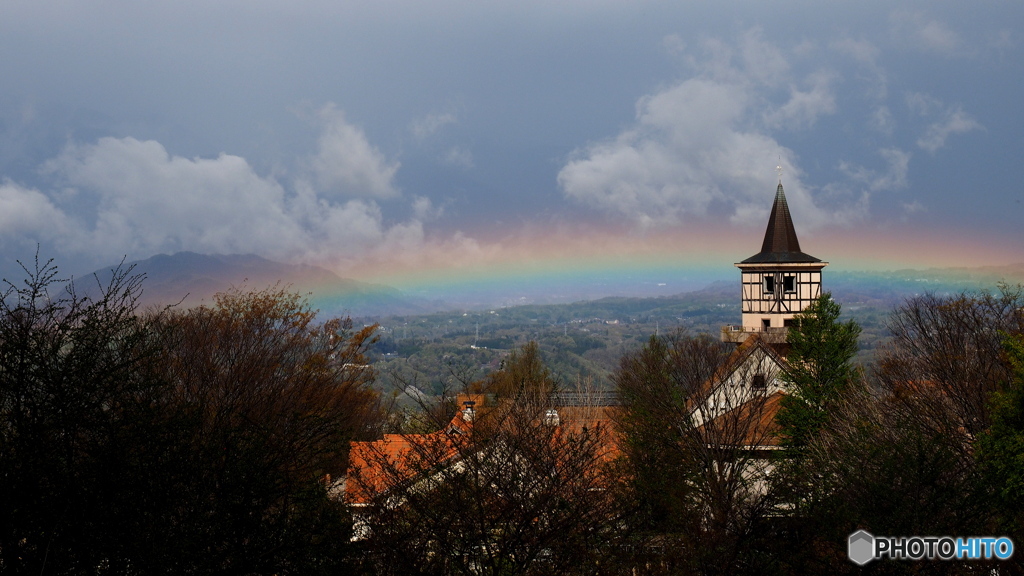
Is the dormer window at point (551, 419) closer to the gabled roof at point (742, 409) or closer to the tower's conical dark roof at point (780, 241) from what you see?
the gabled roof at point (742, 409)

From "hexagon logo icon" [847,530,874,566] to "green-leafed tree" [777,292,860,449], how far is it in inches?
386

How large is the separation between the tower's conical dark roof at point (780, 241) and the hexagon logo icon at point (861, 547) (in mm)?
25529

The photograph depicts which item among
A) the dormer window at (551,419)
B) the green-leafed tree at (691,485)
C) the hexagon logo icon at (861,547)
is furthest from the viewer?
the dormer window at (551,419)

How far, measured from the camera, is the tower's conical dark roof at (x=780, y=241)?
3578cm

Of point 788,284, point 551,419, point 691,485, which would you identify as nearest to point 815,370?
point 691,485

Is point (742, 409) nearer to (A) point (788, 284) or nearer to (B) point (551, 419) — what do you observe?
(B) point (551, 419)

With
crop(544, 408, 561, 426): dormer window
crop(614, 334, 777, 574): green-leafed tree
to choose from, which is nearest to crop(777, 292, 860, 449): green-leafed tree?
crop(614, 334, 777, 574): green-leafed tree

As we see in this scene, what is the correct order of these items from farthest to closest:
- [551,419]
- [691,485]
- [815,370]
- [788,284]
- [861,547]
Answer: [788,284]
[815,370]
[691,485]
[551,419]
[861,547]

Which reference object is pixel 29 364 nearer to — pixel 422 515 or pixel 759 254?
pixel 422 515

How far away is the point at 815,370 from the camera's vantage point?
22984 mm

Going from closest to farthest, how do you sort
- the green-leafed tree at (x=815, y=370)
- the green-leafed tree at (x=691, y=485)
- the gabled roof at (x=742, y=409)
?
the green-leafed tree at (x=691, y=485) < the gabled roof at (x=742, y=409) < the green-leafed tree at (x=815, y=370)

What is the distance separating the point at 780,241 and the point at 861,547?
88.9 feet

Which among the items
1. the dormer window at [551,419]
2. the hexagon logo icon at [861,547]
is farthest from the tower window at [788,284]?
the hexagon logo icon at [861,547]

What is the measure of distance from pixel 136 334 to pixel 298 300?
20.5m
